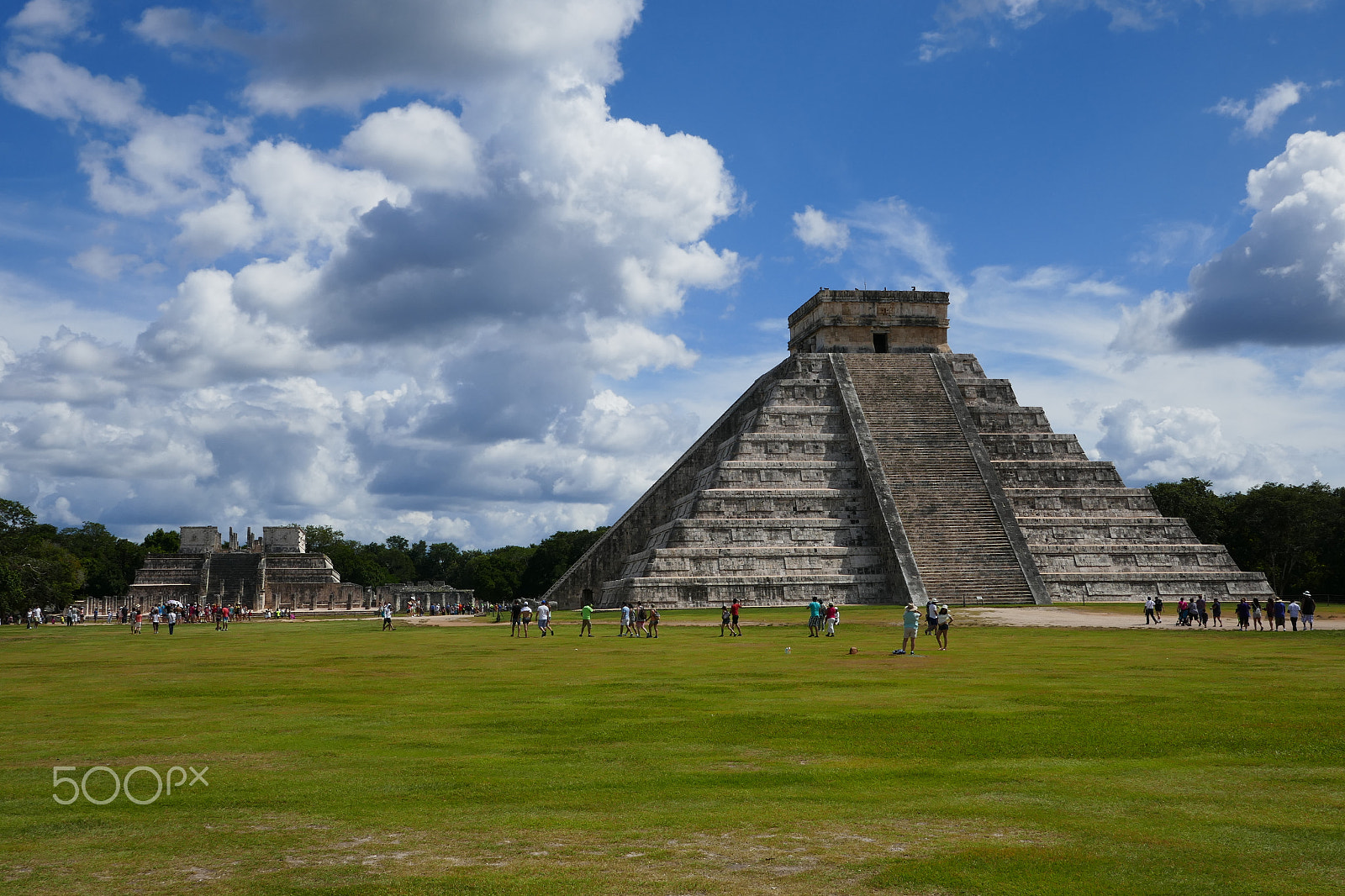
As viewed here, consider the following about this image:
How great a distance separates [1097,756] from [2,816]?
836 cm

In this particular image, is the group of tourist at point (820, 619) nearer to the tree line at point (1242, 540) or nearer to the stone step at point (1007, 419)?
the stone step at point (1007, 419)

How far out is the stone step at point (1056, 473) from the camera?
40.1 m

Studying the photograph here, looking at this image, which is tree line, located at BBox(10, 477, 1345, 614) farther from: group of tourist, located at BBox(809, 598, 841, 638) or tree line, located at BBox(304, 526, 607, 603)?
group of tourist, located at BBox(809, 598, 841, 638)

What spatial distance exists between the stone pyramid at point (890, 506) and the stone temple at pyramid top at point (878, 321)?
72 millimetres

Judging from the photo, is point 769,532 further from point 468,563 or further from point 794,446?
point 468,563

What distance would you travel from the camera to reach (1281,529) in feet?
184

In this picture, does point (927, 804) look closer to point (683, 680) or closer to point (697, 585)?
point (683, 680)

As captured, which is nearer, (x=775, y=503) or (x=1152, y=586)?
(x=1152, y=586)

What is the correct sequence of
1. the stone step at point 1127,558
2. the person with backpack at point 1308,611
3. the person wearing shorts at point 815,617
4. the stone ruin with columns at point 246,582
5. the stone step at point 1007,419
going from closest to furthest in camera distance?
the person wearing shorts at point 815,617
the person with backpack at point 1308,611
the stone step at point 1127,558
the stone step at point 1007,419
the stone ruin with columns at point 246,582

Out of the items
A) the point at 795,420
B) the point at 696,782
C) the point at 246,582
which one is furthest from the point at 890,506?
the point at 246,582

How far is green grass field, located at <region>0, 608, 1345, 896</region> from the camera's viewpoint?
19.8 feet

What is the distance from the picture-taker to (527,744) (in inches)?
393

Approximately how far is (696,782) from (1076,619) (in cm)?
2327

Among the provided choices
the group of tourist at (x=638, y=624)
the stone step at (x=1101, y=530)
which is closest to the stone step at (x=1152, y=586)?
the stone step at (x=1101, y=530)
